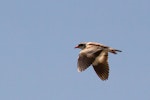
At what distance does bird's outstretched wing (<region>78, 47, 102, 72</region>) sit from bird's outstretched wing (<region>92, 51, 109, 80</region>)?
65 cm

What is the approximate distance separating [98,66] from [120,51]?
4.34ft

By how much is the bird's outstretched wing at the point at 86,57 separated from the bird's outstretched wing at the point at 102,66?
65cm

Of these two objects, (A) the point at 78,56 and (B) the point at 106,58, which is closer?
(A) the point at 78,56

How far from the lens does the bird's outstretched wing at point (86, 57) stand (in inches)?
1030

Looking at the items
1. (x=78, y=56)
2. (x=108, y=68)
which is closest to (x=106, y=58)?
(x=108, y=68)

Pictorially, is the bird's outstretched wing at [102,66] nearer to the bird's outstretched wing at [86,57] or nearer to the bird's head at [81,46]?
the bird's outstretched wing at [86,57]

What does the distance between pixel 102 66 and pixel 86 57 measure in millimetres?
2195

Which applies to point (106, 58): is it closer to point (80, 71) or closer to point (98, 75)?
point (98, 75)

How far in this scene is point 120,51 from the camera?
28.0 meters

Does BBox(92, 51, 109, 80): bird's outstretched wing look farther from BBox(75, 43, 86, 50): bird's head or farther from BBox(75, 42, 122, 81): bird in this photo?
BBox(75, 43, 86, 50): bird's head

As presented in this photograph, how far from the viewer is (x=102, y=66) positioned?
93.8 feet

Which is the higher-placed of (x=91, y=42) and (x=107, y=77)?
(x=91, y=42)

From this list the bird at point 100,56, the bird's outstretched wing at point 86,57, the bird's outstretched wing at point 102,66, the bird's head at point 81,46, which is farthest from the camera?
the bird's head at point 81,46

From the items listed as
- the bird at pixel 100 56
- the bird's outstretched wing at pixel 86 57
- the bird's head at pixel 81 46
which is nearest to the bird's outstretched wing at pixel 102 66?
the bird at pixel 100 56
